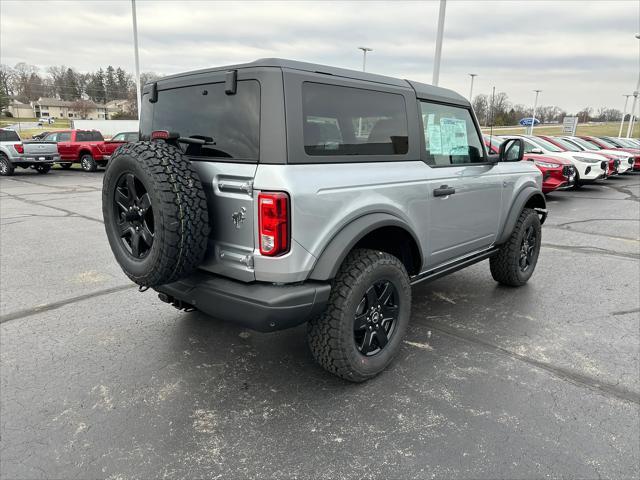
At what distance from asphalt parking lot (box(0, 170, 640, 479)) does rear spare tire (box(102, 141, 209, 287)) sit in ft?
2.86

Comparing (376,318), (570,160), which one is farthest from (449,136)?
(570,160)

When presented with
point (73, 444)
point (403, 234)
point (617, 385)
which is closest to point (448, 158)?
point (403, 234)

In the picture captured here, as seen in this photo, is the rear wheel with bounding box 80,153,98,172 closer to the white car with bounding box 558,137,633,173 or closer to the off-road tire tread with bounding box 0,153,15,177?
the off-road tire tread with bounding box 0,153,15,177

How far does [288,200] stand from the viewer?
2369 mm

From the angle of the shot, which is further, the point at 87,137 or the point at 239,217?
the point at 87,137

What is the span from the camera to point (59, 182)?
49.9 feet

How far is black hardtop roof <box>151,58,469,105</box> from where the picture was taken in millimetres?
2512

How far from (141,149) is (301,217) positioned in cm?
101

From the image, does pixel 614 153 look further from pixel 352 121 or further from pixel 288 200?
pixel 288 200

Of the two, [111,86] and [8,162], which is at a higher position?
[111,86]

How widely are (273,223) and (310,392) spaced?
1.19m

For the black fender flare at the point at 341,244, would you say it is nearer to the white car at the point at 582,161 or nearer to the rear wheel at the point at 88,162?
the white car at the point at 582,161

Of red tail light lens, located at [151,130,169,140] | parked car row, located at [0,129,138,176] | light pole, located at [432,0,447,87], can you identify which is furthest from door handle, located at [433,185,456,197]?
parked car row, located at [0,129,138,176]

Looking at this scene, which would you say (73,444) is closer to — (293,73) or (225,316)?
(225,316)
